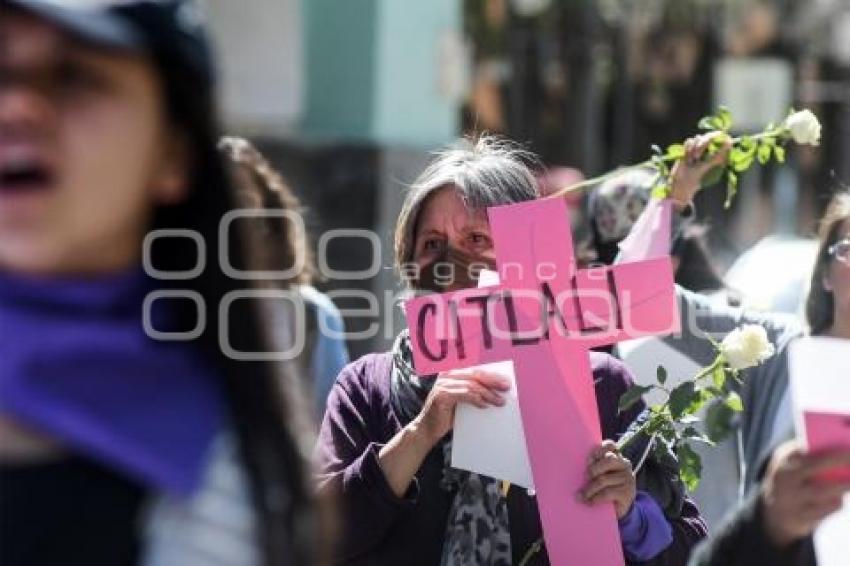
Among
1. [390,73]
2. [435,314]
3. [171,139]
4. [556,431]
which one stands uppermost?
[390,73]

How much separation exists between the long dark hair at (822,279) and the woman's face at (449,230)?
0.90 meters

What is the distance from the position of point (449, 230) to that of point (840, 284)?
873 mm

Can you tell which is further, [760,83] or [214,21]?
[760,83]

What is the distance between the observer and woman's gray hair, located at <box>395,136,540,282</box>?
284 centimetres

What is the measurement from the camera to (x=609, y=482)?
8.30 ft

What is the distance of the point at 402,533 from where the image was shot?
2.64 meters

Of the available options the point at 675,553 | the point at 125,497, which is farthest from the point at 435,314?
the point at 125,497

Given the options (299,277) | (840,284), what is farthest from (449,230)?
(299,277)

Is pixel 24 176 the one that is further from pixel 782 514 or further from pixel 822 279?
pixel 822 279

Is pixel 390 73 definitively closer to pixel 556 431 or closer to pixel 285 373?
pixel 556 431

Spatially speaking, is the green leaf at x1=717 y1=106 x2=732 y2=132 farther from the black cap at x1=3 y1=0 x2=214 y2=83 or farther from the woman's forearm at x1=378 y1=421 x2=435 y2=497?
the black cap at x1=3 y1=0 x2=214 y2=83

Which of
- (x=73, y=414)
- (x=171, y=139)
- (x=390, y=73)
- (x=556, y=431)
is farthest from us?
(x=390, y=73)

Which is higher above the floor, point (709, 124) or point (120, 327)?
point (709, 124)

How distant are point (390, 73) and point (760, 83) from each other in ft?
20.6
